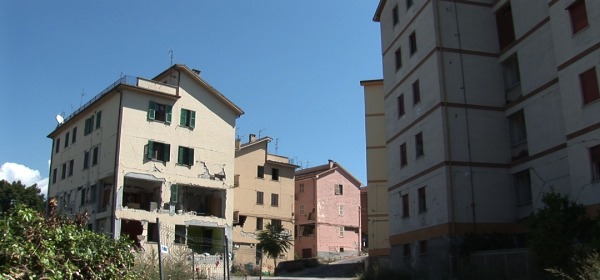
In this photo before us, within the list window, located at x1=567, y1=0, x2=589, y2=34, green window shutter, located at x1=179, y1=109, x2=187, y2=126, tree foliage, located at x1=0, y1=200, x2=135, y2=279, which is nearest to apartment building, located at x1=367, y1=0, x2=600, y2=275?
window, located at x1=567, y1=0, x2=589, y2=34

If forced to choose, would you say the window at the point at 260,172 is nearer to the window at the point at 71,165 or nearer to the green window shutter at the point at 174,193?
the green window shutter at the point at 174,193

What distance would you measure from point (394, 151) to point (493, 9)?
9709mm

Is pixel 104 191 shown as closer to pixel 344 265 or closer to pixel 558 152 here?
pixel 344 265

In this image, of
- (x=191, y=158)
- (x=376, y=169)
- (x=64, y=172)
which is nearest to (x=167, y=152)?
(x=191, y=158)

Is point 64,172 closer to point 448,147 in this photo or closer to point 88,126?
point 88,126

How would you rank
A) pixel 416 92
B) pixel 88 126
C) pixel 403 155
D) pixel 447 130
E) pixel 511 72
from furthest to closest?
pixel 88 126, pixel 403 155, pixel 416 92, pixel 511 72, pixel 447 130

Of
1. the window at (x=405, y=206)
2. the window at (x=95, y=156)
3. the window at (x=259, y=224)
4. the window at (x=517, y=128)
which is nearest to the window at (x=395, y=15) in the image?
the window at (x=517, y=128)

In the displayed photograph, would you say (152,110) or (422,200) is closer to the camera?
(422,200)

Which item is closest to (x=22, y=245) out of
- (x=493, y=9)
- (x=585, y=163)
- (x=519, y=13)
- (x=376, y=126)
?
(x=585, y=163)

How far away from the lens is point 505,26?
1220 inches

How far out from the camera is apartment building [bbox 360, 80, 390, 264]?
42.4 metres

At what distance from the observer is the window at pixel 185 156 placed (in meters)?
46.6

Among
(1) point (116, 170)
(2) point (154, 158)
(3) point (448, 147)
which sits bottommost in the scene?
(3) point (448, 147)

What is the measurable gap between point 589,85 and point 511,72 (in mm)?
7910
